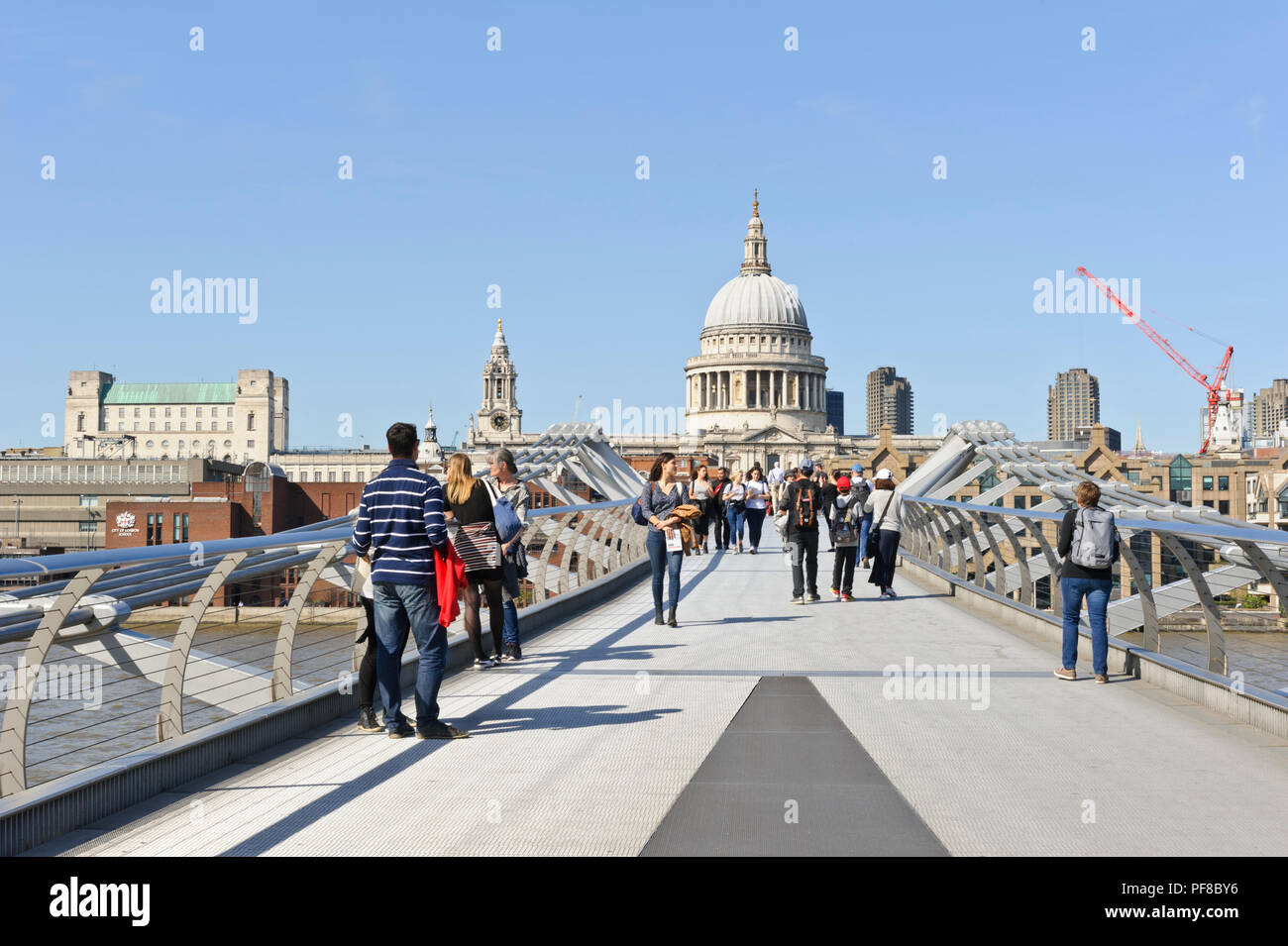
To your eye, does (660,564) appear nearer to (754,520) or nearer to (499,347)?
(754,520)

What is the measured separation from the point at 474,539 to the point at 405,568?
2.22 m

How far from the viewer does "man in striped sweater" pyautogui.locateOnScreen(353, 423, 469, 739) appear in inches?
296

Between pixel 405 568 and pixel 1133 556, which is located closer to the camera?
pixel 405 568

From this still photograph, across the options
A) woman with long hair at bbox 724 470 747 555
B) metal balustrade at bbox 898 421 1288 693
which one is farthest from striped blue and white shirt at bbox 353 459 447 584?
woman with long hair at bbox 724 470 747 555

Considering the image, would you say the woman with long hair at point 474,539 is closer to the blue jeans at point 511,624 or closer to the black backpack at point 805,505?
the blue jeans at point 511,624

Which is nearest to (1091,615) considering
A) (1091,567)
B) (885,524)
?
(1091,567)

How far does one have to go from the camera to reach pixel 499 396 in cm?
16912

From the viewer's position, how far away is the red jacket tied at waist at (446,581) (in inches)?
299

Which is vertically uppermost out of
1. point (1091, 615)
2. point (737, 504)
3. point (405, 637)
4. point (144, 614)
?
point (737, 504)

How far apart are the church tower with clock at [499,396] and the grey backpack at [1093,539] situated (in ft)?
510

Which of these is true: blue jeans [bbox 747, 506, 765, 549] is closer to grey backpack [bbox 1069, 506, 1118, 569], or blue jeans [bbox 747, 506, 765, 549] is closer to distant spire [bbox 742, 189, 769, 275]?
grey backpack [bbox 1069, 506, 1118, 569]
